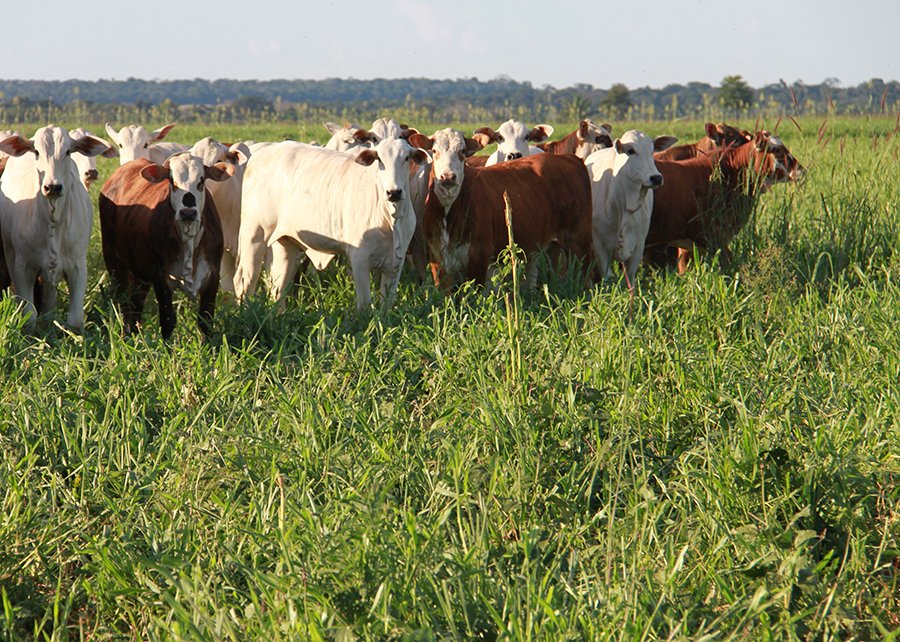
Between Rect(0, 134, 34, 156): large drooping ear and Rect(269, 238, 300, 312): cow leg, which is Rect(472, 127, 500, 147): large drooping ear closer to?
Rect(269, 238, 300, 312): cow leg

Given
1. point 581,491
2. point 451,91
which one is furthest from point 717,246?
point 451,91

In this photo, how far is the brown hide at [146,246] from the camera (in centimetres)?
694

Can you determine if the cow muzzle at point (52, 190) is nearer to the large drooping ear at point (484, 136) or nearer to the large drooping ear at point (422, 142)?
the large drooping ear at point (422, 142)

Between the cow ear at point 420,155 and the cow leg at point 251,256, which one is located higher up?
the cow ear at point 420,155

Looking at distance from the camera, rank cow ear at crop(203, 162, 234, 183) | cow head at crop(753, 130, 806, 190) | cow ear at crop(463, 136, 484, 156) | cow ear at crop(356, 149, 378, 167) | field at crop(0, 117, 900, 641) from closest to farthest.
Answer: field at crop(0, 117, 900, 641) < cow ear at crop(203, 162, 234, 183) < cow ear at crop(356, 149, 378, 167) < cow ear at crop(463, 136, 484, 156) < cow head at crop(753, 130, 806, 190)

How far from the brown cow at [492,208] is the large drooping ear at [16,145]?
109 inches

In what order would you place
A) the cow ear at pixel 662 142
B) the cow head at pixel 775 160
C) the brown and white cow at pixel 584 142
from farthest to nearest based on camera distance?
the brown and white cow at pixel 584 142
the cow ear at pixel 662 142
the cow head at pixel 775 160

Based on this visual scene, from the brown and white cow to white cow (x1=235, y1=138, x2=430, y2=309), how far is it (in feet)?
7.81

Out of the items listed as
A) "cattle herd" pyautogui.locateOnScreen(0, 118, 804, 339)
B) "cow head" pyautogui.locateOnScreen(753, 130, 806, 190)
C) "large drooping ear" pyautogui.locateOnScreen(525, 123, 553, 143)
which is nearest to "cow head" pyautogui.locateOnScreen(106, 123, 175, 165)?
"cattle herd" pyautogui.locateOnScreen(0, 118, 804, 339)

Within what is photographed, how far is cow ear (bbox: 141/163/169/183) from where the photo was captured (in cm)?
678

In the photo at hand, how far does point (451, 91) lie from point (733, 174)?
188310mm

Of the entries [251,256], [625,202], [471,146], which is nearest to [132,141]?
[251,256]

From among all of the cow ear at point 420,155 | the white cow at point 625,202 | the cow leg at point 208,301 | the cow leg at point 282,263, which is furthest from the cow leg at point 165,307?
the white cow at point 625,202

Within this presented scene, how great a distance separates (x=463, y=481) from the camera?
396cm
